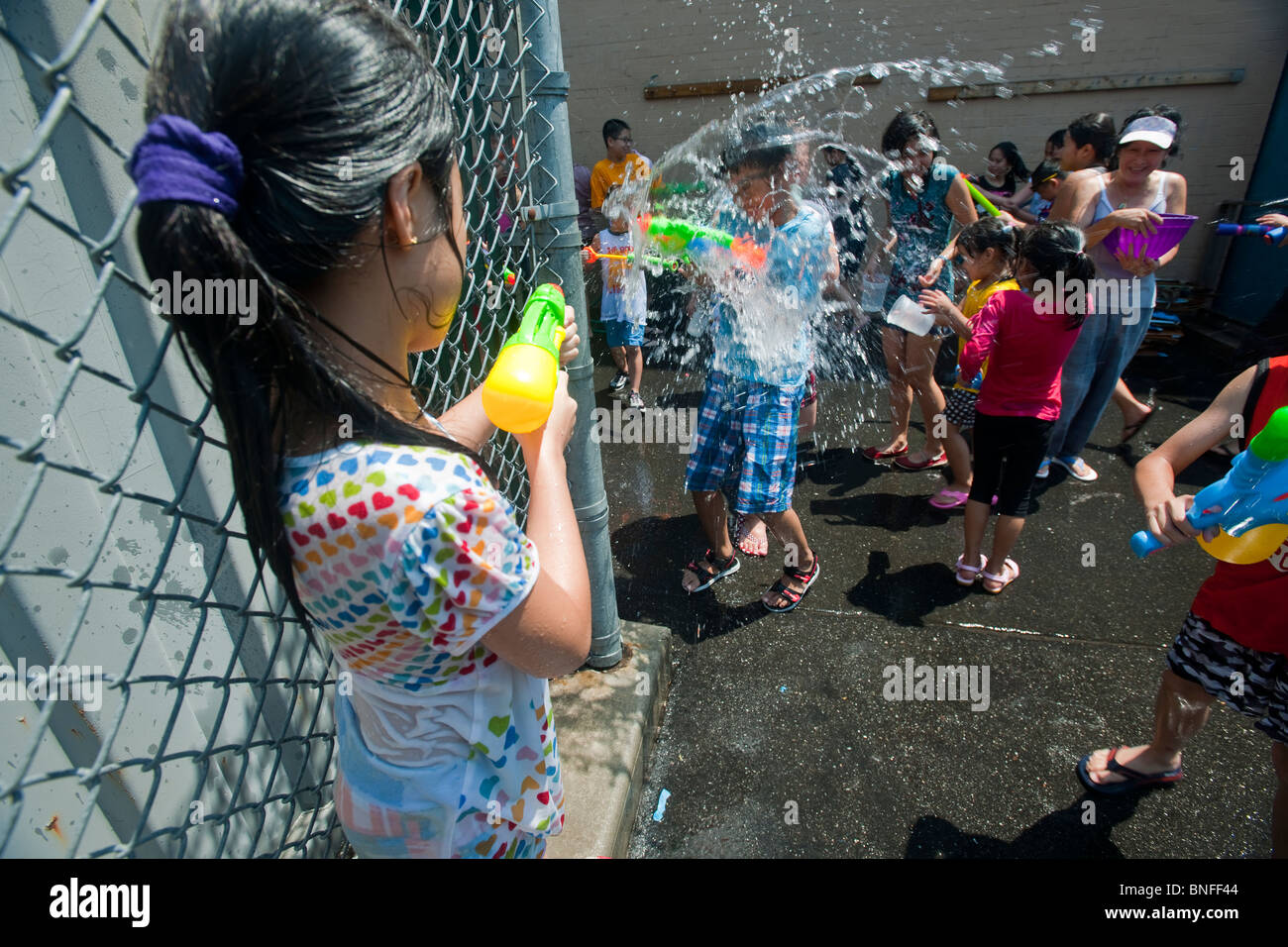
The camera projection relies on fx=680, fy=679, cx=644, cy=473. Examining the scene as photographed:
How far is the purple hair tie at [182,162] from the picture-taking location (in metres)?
0.71

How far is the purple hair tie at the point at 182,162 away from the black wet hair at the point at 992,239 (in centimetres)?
374

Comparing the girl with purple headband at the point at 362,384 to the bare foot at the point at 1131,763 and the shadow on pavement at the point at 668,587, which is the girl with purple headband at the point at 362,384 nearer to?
Result: the shadow on pavement at the point at 668,587

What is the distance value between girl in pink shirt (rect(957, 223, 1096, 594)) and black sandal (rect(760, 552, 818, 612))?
2.71 feet

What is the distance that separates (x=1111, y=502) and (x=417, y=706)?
447 centimetres

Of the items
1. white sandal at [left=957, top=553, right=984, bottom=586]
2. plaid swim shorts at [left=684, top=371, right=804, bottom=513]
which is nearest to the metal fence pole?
plaid swim shorts at [left=684, top=371, right=804, bottom=513]

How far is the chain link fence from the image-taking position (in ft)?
3.23

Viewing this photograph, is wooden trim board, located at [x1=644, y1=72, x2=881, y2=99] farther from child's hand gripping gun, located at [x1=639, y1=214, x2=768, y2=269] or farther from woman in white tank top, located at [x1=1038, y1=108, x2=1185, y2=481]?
child's hand gripping gun, located at [x1=639, y1=214, x2=768, y2=269]

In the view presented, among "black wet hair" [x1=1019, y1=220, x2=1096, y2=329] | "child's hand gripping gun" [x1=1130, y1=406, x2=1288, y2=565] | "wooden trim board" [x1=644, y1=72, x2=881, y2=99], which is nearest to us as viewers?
"child's hand gripping gun" [x1=1130, y1=406, x2=1288, y2=565]

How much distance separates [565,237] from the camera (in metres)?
2.04

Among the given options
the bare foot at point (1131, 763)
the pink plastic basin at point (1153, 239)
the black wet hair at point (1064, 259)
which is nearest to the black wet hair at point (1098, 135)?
the pink plastic basin at point (1153, 239)

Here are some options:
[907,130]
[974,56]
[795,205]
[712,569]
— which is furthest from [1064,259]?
[974,56]

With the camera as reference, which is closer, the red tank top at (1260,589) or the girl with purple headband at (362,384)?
the girl with purple headband at (362,384)

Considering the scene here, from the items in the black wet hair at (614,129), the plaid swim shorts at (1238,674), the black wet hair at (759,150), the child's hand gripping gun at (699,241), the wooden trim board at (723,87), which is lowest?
the plaid swim shorts at (1238,674)
